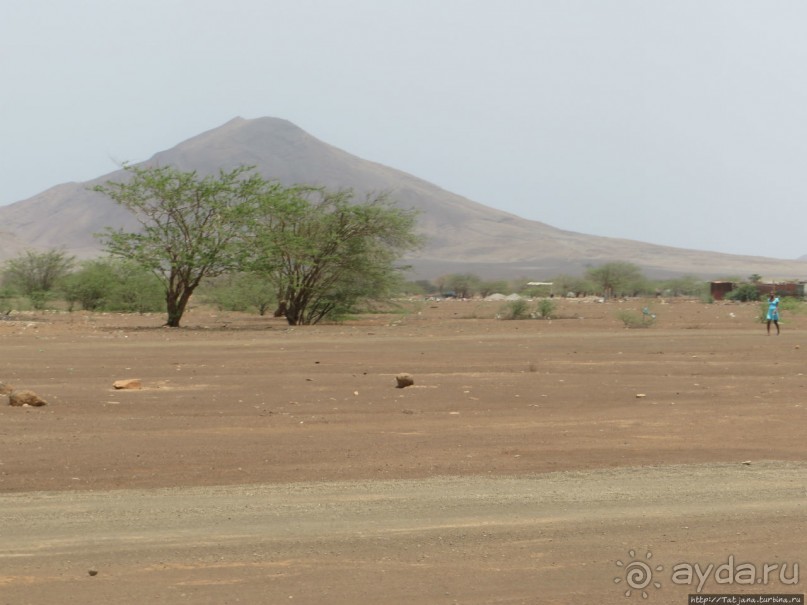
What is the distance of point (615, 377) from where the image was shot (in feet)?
81.7

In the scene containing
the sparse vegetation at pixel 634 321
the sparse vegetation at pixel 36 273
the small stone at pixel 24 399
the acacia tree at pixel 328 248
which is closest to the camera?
the small stone at pixel 24 399

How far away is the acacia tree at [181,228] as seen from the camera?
149 ft

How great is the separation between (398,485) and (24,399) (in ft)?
28.4

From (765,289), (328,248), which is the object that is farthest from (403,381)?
(765,289)

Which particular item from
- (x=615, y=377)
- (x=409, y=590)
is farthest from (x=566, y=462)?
(x=615, y=377)

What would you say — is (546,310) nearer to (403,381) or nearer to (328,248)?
(328,248)

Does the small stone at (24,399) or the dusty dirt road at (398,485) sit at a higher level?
the small stone at (24,399)

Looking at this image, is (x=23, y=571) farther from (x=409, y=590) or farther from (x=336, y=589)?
(x=409, y=590)

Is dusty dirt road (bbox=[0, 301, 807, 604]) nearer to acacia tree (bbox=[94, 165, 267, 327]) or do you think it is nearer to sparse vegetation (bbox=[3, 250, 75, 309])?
acacia tree (bbox=[94, 165, 267, 327])

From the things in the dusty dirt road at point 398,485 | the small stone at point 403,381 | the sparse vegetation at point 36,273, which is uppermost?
the sparse vegetation at point 36,273

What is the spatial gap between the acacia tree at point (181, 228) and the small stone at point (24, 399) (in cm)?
2701

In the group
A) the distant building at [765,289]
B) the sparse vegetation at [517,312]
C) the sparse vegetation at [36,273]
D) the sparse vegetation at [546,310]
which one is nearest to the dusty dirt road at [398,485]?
the sparse vegetation at [546,310]

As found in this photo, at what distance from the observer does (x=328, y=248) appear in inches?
1982

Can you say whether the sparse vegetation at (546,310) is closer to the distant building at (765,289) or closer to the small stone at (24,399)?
the distant building at (765,289)
